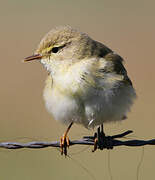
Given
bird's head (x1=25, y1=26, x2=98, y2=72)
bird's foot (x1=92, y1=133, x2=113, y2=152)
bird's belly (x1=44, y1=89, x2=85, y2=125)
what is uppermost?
bird's head (x1=25, y1=26, x2=98, y2=72)

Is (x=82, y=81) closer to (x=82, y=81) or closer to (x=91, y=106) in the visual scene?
(x=82, y=81)

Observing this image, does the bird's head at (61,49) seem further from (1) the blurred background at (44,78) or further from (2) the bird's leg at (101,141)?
(1) the blurred background at (44,78)

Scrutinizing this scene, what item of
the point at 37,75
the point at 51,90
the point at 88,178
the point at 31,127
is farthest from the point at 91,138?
the point at 37,75

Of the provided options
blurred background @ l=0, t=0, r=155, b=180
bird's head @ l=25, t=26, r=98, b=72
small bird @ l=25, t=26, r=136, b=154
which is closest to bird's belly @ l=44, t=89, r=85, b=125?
small bird @ l=25, t=26, r=136, b=154

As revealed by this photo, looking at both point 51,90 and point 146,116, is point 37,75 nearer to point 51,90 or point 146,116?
point 146,116

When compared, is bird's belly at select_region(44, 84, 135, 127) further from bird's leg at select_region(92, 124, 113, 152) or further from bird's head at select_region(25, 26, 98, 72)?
bird's head at select_region(25, 26, 98, 72)

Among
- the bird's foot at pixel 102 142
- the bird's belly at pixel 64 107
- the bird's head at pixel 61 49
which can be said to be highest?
Result: the bird's head at pixel 61 49

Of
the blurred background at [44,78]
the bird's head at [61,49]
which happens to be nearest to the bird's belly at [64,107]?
the bird's head at [61,49]
